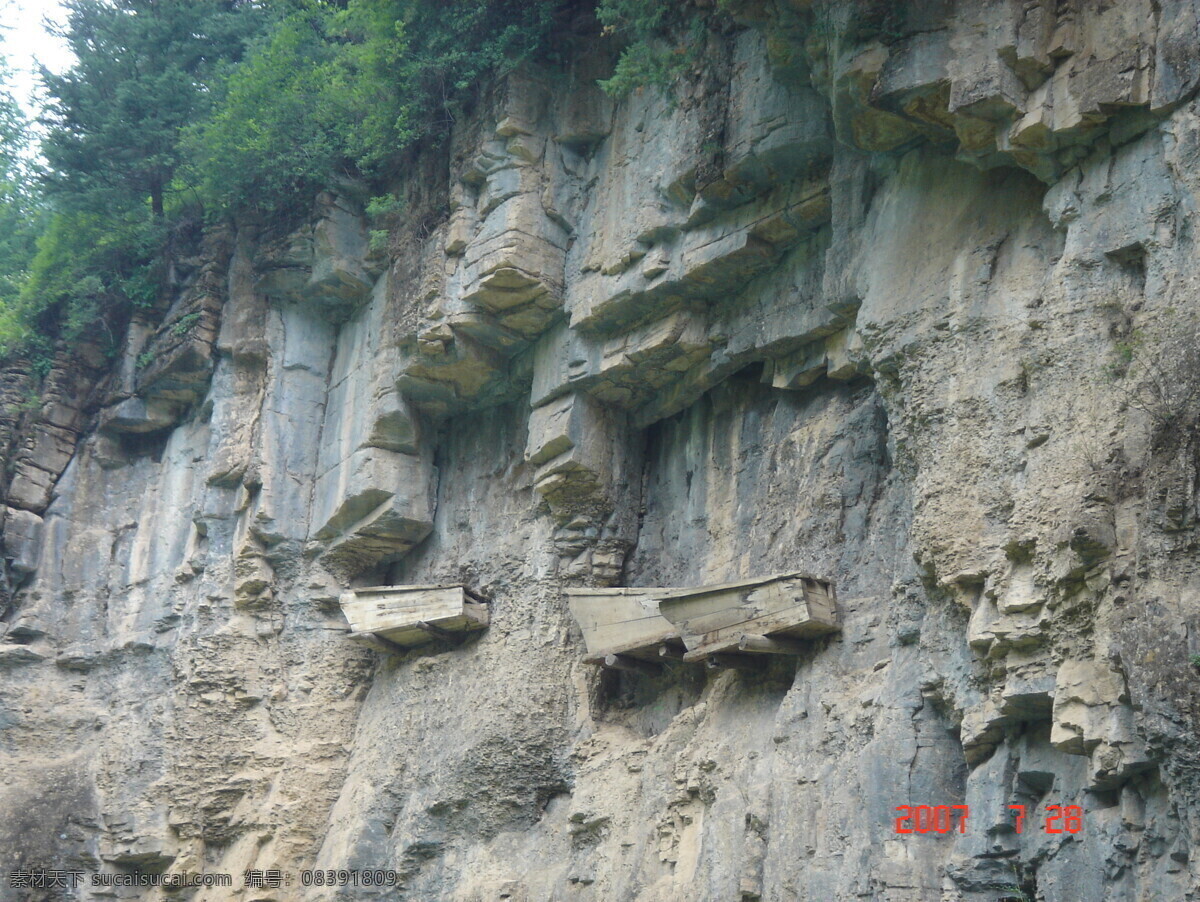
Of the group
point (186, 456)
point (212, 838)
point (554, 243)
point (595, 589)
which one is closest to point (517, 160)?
point (554, 243)

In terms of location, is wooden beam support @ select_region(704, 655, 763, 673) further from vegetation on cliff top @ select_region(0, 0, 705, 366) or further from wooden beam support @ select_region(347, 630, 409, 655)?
vegetation on cliff top @ select_region(0, 0, 705, 366)

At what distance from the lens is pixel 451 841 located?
1318 cm

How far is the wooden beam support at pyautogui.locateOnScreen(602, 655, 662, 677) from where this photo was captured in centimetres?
1244

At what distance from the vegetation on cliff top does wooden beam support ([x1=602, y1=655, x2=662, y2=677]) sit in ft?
20.8

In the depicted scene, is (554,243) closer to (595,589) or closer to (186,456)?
(595,589)

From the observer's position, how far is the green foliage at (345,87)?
14.7 m

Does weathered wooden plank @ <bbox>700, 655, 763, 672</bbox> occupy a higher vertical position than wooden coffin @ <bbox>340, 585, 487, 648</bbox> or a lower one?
lower

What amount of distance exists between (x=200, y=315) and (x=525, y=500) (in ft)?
17.2

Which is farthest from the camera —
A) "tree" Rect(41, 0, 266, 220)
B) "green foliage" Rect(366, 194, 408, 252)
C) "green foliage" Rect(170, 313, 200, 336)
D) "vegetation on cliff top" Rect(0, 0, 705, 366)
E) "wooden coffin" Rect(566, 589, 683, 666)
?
"tree" Rect(41, 0, 266, 220)

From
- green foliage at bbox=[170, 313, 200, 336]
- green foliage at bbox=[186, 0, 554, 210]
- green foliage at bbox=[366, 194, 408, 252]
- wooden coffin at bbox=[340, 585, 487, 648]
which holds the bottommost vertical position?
wooden coffin at bbox=[340, 585, 487, 648]

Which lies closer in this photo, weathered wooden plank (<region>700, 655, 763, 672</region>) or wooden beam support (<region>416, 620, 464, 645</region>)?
weathered wooden plank (<region>700, 655, 763, 672</region>)
